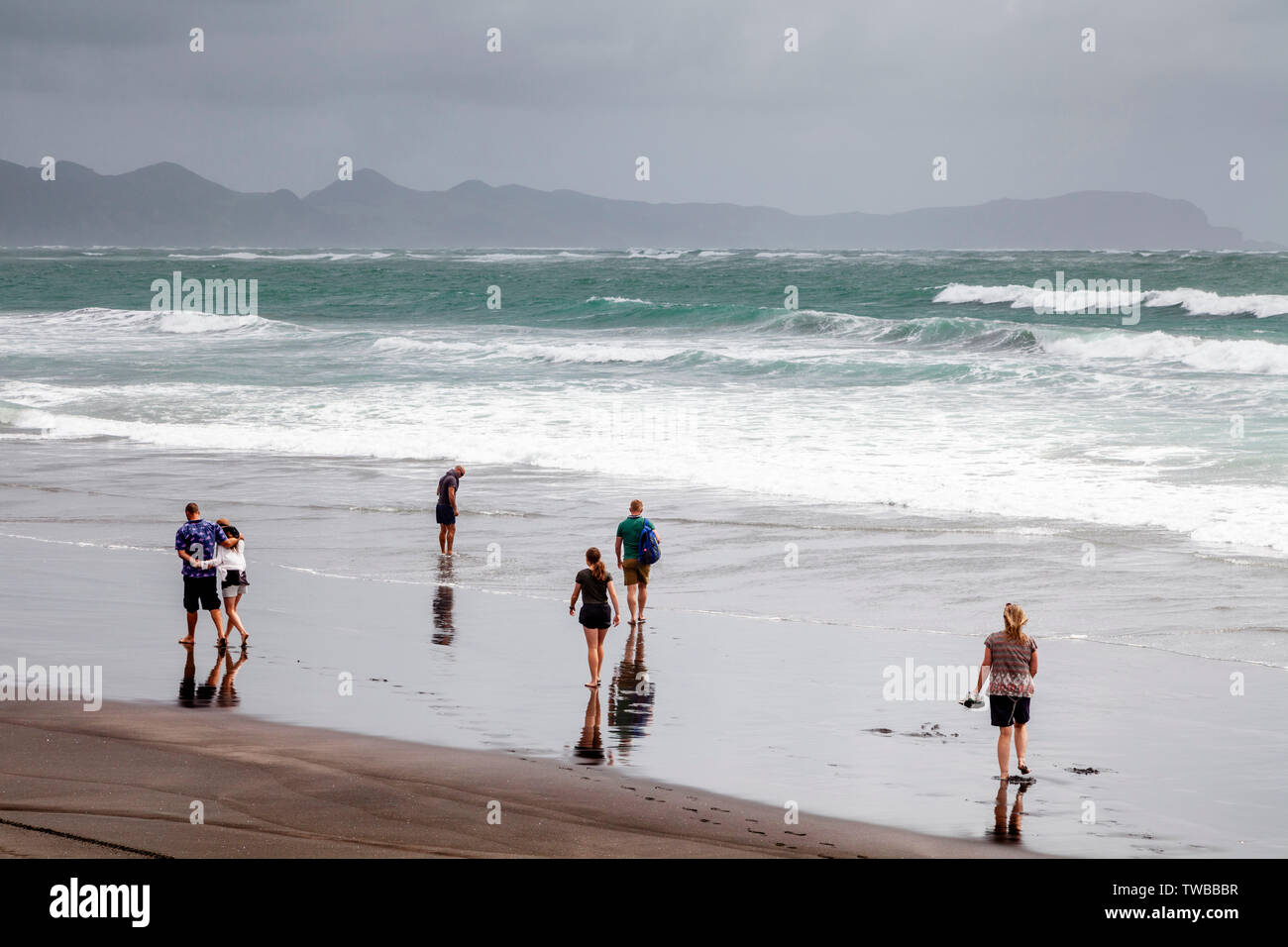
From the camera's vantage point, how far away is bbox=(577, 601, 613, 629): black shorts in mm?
12266

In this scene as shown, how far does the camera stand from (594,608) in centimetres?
1230

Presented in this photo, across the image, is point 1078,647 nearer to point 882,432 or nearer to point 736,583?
point 736,583

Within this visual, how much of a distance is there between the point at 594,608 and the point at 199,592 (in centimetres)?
388

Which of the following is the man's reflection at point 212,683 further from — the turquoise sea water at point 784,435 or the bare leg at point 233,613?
the turquoise sea water at point 784,435

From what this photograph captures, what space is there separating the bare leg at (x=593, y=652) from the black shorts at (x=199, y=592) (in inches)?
148

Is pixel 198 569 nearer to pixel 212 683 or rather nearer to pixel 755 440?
pixel 212 683

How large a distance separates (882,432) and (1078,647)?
47.1 feet

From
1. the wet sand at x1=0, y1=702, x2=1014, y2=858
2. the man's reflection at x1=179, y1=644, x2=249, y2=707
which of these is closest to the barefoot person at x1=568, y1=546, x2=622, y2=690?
the wet sand at x1=0, y1=702, x2=1014, y2=858

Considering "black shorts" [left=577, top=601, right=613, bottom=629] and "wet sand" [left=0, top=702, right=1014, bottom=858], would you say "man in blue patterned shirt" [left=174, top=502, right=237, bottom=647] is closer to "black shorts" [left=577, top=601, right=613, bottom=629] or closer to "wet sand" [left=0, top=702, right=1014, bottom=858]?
"wet sand" [left=0, top=702, right=1014, bottom=858]

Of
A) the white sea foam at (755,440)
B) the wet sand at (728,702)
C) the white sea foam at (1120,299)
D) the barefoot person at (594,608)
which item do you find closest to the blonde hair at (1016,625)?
the wet sand at (728,702)

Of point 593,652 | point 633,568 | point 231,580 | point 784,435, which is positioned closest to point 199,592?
point 231,580

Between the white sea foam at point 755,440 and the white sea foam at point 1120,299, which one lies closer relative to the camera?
the white sea foam at point 755,440

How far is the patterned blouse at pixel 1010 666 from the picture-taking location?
398 inches
